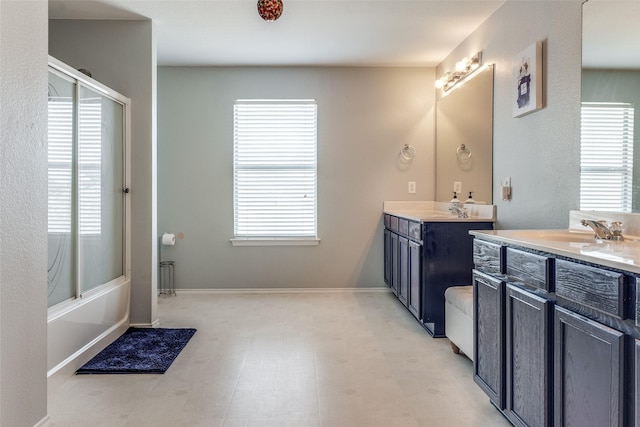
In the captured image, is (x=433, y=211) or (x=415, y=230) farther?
(x=433, y=211)

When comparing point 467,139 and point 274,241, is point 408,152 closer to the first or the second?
point 467,139

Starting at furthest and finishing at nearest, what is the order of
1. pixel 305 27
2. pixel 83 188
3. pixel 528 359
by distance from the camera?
pixel 305 27 → pixel 83 188 → pixel 528 359

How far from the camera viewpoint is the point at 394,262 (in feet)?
13.6

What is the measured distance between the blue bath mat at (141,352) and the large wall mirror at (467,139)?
2.48 meters

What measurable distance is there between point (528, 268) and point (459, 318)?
1.16 meters

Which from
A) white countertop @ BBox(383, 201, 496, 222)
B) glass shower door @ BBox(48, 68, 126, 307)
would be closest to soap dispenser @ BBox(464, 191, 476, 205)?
white countertop @ BBox(383, 201, 496, 222)

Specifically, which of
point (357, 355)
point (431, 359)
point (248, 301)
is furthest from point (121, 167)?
point (431, 359)

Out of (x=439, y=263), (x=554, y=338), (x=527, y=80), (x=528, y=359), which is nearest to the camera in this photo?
(x=554, y=338)

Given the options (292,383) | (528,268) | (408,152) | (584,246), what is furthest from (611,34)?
(408,152)

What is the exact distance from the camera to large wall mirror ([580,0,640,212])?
6.19ft

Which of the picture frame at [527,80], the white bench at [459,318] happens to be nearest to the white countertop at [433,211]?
the white bench at [459,318]

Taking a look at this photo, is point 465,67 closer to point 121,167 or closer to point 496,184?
point 496,184

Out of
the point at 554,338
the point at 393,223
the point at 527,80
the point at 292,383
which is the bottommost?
the point at 292,383

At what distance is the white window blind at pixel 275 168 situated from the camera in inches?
181
